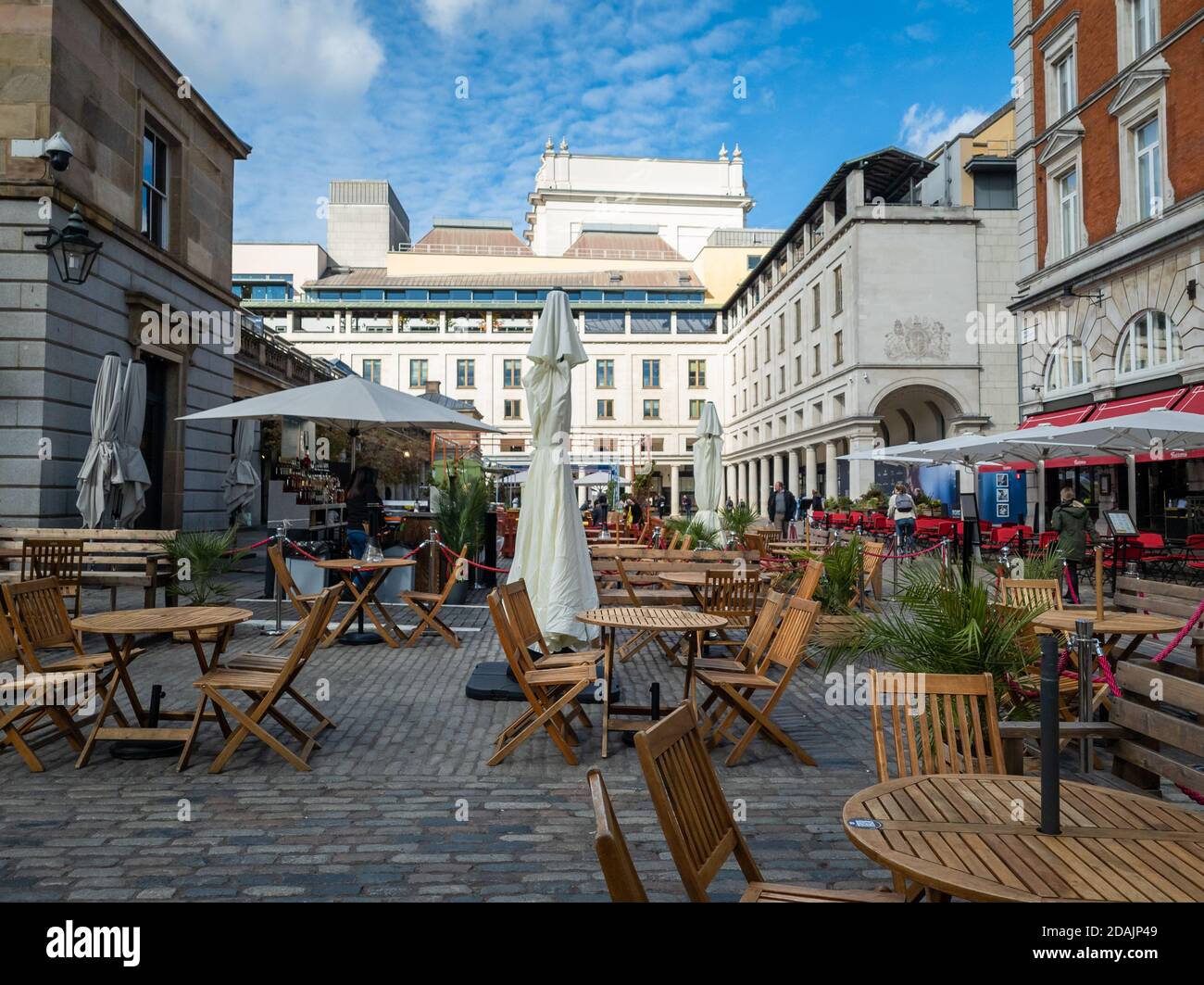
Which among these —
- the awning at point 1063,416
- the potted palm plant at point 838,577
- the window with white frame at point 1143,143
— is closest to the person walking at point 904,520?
the awning at point 1063,416

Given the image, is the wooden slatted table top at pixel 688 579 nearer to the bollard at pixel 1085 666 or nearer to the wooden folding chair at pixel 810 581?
the wooden folding chair at pixel 810 581

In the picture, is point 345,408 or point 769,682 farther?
point 345,408

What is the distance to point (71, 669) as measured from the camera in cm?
529

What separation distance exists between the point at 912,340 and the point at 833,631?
3000 centimetres

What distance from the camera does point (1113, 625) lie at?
5934 mm

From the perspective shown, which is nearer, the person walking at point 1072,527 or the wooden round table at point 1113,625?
the wooden round table at point 1113,625

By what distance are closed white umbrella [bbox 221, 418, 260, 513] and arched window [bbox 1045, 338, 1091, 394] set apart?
20.2 metres

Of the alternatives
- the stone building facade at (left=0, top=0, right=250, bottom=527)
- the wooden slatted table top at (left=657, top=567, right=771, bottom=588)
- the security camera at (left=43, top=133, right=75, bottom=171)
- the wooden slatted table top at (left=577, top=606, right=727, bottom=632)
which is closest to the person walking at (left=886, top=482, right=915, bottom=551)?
the wooden slatted table top at (left=657, top=567, right=771, bottom=588)

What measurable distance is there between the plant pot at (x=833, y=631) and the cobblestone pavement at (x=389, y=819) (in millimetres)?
656

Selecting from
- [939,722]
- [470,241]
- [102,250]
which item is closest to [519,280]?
[470,241]

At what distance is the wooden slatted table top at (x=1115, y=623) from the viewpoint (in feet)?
18.8

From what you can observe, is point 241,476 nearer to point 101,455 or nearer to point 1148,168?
point 101,455
